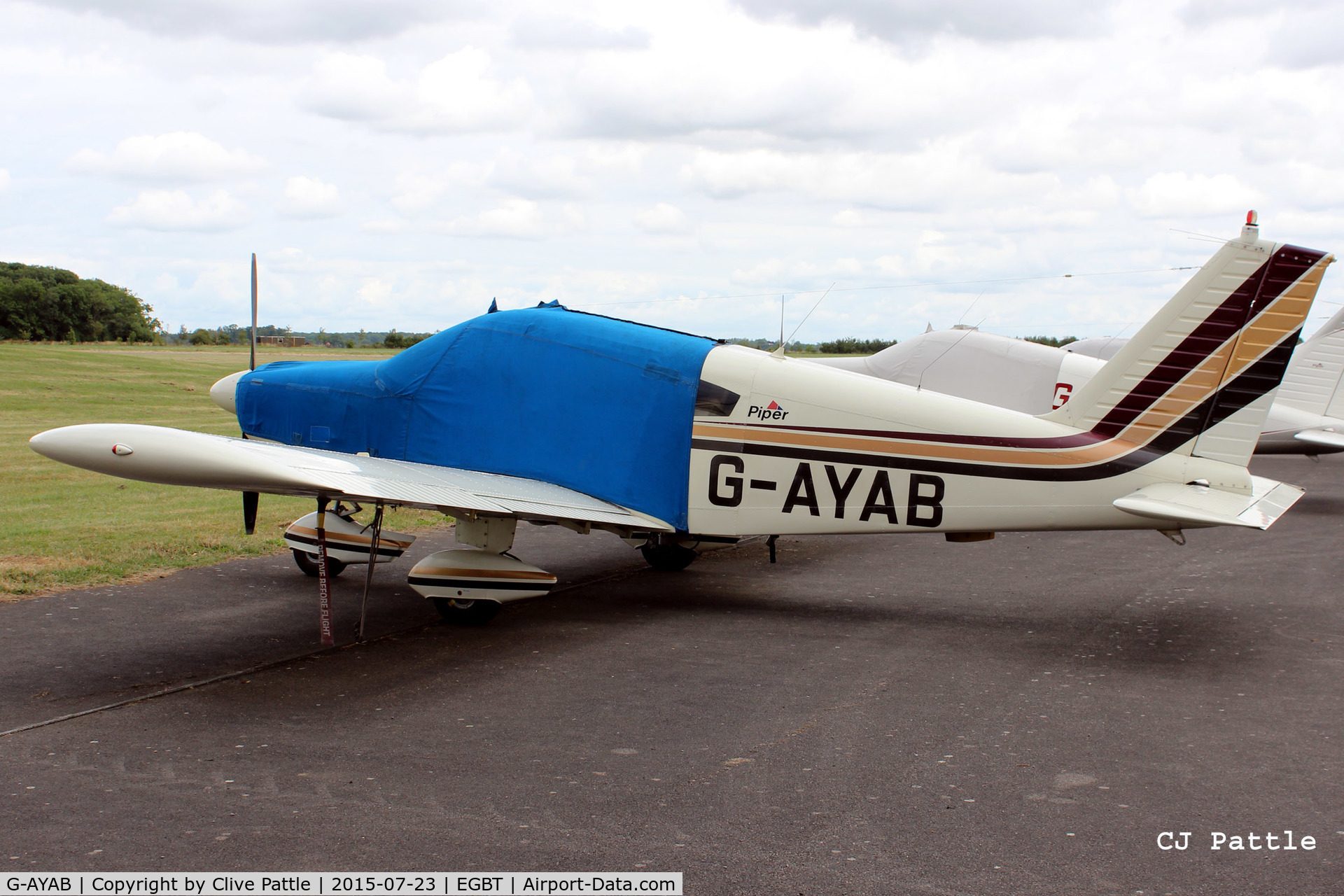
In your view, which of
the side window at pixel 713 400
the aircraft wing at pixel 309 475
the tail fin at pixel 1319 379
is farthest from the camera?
the tail fin at pixel 1319 379

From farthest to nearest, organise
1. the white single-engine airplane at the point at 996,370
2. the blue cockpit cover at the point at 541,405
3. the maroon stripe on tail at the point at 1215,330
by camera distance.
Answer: the white single-engine airplane at the point at 996,370, the blue cockpit cover at the point at 541,405, the maroon stripe on tail at the point at 1215,330

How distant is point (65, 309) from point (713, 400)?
95.9 meters

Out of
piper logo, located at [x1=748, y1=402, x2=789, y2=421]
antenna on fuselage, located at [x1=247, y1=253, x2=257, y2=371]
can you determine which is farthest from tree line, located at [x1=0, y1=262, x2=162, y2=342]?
piper logo, located at [x1=748, y1=402, x2=789, y2=421]

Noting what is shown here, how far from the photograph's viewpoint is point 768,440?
27.5ft

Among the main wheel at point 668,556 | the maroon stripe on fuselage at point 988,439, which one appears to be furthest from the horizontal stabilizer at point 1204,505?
the main wheel at point 668,556

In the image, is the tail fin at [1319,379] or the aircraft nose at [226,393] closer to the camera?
the aircraft nose at [226,393]

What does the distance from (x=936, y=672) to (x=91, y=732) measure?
5188 millimetres

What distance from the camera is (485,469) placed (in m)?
8.96

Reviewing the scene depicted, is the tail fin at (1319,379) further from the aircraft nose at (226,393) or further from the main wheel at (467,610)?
→ the aircraft nose at (226,393)

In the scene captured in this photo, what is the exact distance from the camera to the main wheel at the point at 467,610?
→ 26.5ft

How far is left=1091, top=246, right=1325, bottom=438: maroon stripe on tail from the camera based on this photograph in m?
7.48

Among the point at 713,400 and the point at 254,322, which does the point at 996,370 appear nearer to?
the point at 713,400

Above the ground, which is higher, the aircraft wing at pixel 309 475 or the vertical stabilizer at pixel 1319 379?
the vertical stabilizer at pixel 1319 379

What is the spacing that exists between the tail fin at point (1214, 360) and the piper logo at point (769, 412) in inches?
89.3
